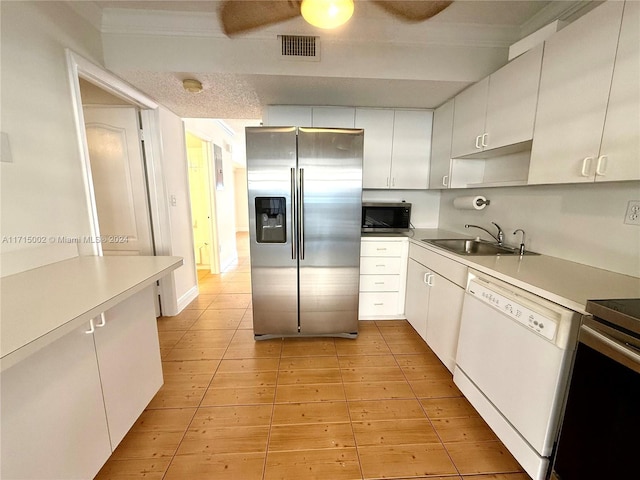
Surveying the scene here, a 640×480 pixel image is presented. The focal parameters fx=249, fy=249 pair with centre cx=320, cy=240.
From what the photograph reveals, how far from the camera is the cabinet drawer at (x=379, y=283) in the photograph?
2.52m

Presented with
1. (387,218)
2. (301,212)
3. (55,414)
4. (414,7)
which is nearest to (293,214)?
(301,212)

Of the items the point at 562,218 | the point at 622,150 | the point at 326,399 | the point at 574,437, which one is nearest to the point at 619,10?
the point at 622,150

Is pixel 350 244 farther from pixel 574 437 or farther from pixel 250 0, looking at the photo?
pixel 250 0

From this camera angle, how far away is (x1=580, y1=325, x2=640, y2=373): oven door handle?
77cm

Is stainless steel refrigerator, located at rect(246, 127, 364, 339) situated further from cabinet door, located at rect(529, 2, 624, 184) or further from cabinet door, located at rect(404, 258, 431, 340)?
cabinet door, located at rect(529, 2, 624, 184)

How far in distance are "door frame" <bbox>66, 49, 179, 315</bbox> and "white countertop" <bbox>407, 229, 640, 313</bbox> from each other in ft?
8.37

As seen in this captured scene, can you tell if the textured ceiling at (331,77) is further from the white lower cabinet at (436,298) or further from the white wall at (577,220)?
the white lower cabinet at (436,298)

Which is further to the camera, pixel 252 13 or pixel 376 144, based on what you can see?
pixel 376 144

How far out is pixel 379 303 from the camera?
260 cm

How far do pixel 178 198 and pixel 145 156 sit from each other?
1.76ft

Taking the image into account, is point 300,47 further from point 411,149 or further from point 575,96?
point 575,96

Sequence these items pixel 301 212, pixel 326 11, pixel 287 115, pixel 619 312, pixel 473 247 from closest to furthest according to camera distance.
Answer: pixel 619 312, pixel 326 11, pixel 301 212, pixel 473 247, pixel 287 115

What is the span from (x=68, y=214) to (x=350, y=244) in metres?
1.96

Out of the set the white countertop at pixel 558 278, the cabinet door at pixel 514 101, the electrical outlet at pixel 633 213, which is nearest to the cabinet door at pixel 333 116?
the cabinet door at pixel 514 101
